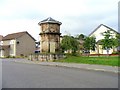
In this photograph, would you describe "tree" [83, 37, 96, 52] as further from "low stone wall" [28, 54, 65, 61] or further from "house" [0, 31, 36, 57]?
"low stone wall" [28, 54, 65, 61]

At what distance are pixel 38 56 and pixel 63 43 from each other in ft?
77.6

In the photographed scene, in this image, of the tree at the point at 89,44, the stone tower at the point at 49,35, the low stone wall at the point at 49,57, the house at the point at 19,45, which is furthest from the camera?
the house at the point at 19,45

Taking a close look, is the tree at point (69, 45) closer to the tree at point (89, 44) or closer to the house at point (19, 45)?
the tree at point (89, 44)

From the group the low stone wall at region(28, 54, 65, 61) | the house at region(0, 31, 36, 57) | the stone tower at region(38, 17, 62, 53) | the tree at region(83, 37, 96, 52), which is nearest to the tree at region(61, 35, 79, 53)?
the tree at region(83, 37, 96, 52)

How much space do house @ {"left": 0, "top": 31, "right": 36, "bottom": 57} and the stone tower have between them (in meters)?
39.3

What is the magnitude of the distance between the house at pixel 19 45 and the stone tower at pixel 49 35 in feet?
129

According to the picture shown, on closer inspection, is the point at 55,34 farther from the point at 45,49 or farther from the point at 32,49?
the point at 32,49

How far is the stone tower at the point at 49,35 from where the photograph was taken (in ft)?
144

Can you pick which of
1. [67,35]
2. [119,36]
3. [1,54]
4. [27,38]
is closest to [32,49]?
[27,38]

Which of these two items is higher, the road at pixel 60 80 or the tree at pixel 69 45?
the tree at pixel 69 45

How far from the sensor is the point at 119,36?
5794cm

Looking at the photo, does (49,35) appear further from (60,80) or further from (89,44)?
(89,44)

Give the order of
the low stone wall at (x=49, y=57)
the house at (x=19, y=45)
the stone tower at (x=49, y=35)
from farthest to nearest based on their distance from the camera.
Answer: the house at (x=19, y=45)
the stone tower at (x=49, y=35)
the low stone wall at (x=49, y=57)

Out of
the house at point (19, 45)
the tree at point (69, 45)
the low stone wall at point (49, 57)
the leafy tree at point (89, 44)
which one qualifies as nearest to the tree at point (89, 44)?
the leafy tree at point (89, 44)
